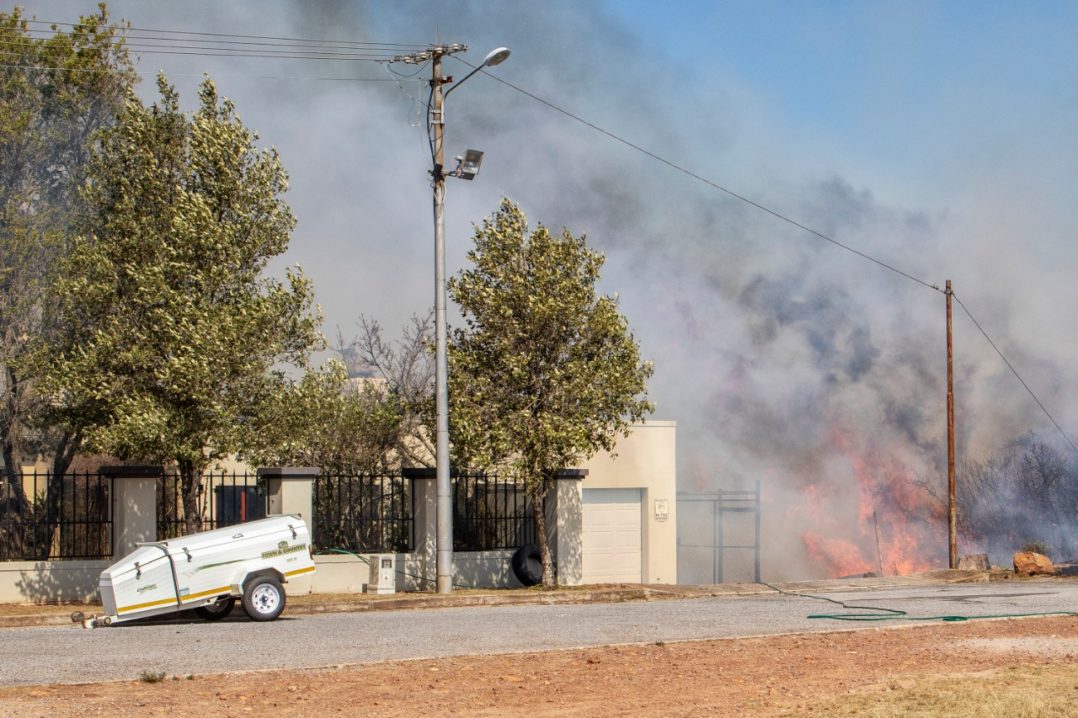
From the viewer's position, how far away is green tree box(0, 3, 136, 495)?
22.3 m

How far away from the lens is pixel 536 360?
23.8 m

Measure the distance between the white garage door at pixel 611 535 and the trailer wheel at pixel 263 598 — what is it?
36.7 ft

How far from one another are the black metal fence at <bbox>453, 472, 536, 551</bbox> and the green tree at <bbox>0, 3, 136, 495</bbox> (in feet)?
23.8

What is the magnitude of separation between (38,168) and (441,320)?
813cm

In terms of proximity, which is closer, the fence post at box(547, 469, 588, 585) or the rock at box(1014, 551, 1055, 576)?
the fence post at box(547, 469, 588, 585)

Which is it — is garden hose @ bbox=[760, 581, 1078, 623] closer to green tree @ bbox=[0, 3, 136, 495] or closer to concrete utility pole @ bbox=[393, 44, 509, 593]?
concrete utility pole @ bbox=[393, 44, 509, 593]

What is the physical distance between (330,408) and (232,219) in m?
3.61

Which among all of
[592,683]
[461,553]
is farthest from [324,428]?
[592,683]

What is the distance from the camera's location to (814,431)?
42.4m

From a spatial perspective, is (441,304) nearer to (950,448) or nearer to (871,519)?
(950,448)

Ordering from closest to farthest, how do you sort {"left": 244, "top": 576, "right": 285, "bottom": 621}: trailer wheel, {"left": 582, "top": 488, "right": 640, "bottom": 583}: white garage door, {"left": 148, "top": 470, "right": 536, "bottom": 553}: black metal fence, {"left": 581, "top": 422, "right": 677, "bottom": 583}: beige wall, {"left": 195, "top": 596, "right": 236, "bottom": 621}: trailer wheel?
{"left": 244, "top": 576, "right": 285, "bottom": 621}: trailer wheel < {"left": 195, "top": 596, "right": 236, "bottom": 621}: trailer wheel < {"left": 148, "top": 470, "right": 536, "bottom": 553}: black metal fence < {"left": 582, "top": 488, "right": 640, "bottom": 583}: white garage door < {"left": 581, "top": 422, "right": 677, "bottom": 583}: beige wall

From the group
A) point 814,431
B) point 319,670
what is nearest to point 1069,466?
point 814,431

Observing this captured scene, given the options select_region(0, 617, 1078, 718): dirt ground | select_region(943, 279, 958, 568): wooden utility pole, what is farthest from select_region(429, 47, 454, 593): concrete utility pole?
select_region(943, 279, 958, 568): wooden utility pole

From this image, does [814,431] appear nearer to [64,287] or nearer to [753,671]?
[64,287]
